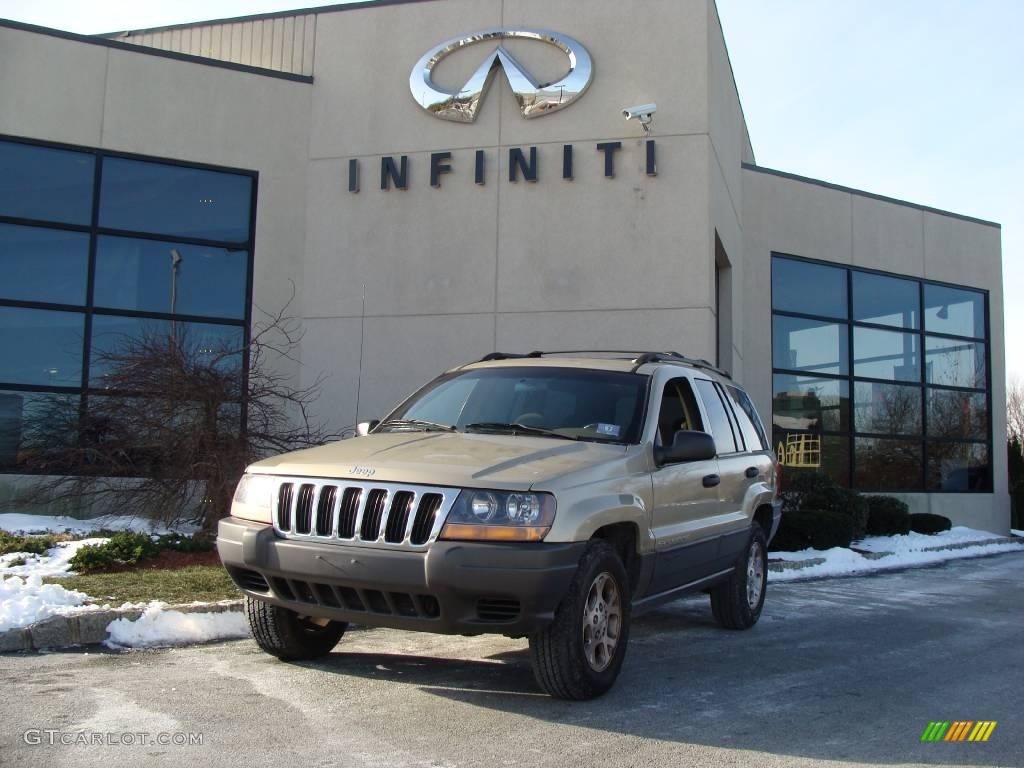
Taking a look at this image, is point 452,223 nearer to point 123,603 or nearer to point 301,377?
point 301,377

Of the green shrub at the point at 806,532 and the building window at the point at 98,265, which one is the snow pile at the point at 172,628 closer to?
the building window at the point at 98,265

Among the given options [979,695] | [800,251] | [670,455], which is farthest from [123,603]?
[800,251]

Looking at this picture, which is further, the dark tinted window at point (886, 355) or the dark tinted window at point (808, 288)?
the dark tinted window at point (886, 355)

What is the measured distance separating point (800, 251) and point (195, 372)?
12.9 meters

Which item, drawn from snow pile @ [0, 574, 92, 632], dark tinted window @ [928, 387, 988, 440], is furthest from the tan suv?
dark tinted window @ [928, 387, 988, 440]

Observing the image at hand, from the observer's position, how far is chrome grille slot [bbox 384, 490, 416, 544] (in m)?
4.84

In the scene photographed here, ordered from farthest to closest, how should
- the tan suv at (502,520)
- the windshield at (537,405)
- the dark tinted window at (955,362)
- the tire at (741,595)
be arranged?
the dark tinted window at (955,362), the tire at (741,595), the windshield at (537,405), the tan suv at (502,520)

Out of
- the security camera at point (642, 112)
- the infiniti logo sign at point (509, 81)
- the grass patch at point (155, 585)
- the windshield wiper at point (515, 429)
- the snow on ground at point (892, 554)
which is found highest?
the infiniti logo sign at point (509, 81)

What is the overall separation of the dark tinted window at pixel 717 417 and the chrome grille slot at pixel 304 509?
315cm

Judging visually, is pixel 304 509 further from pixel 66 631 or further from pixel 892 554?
pixel 892 554

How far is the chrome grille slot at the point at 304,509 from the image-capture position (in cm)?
512

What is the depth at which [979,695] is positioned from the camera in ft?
18.7

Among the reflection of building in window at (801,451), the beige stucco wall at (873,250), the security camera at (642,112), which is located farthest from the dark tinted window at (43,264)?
the reflection of building in window at (801,451)

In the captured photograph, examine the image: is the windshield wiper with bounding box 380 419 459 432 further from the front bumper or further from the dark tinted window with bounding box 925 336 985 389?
the dark tinted window with bounding box 925 336 985 389
